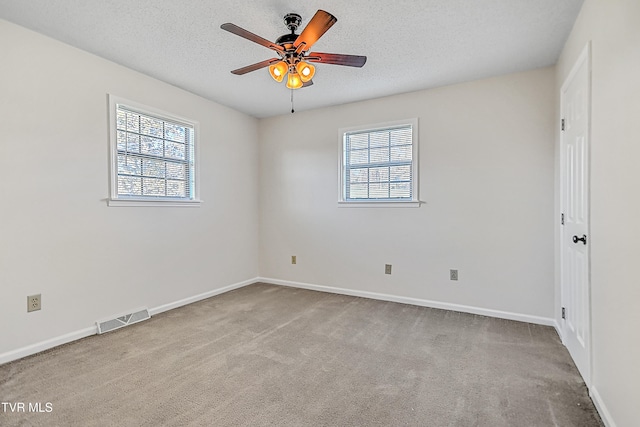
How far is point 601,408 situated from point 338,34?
2917mm

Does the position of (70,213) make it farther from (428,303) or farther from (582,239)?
(582,239)

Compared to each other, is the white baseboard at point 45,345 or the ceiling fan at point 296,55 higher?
the ceiling fan at point 296,55

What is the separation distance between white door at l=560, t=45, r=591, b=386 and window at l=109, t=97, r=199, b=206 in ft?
12.1

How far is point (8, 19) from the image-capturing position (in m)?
2.28

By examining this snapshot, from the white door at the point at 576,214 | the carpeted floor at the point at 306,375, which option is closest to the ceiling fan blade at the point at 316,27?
the white door at the point at 576,214

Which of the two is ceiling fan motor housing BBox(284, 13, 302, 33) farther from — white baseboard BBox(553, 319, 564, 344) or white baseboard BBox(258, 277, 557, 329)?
white baseboard BBox(553, 319, 564, 344)

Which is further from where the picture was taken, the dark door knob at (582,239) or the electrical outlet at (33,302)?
the electrical outlet at (33,302)

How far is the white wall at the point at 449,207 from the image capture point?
3074 mm

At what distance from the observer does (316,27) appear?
180 cm

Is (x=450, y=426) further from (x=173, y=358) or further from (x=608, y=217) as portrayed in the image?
(x=173, y=358)

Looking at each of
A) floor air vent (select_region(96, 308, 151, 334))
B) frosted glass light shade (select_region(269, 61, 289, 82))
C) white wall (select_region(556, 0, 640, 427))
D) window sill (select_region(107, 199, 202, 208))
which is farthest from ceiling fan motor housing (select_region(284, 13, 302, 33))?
floor air vent (select_region(96, 308, 151, 334))

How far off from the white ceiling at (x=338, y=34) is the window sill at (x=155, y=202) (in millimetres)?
1306

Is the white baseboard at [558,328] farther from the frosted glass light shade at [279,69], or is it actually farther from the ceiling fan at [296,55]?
the frosted glass light shade at [279,69]

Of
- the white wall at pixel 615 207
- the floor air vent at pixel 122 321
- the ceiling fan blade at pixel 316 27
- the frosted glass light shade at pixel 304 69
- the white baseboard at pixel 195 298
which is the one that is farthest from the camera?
the white baseboard at pixel 195 298
